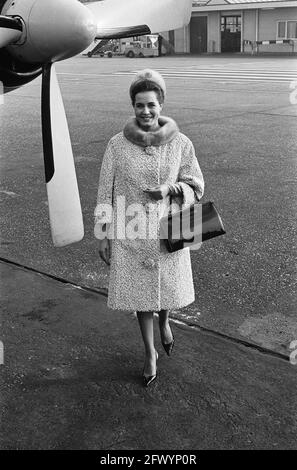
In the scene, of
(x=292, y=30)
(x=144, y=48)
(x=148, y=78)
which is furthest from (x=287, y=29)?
(x=148, y=78)

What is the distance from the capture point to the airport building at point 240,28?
37062 millimetres

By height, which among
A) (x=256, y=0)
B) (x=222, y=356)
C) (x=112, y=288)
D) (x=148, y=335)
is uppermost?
(x=112, y=288)

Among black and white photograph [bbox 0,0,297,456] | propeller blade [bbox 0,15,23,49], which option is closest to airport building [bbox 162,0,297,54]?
black and white photograph [bbox 0,0,297,456]

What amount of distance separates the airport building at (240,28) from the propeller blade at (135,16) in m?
33.0

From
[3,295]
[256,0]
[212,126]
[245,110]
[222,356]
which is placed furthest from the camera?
[256,0]

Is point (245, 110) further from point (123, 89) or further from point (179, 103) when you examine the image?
point (123, 89)

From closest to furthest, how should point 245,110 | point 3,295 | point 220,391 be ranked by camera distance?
point 220,391 → point 3,295 → point 245,110

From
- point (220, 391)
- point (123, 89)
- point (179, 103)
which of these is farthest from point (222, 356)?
point (123, 89)

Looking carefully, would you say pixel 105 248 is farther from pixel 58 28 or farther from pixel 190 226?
pixel 58 28

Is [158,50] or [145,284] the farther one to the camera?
[158,50]

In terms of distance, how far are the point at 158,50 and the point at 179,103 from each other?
25.3 m

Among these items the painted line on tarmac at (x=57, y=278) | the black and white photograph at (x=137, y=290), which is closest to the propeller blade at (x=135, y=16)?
the black and white photograph at (x=137, y=290)

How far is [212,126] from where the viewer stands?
1091 centimetres

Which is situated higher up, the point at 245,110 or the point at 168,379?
the point at 168,379
